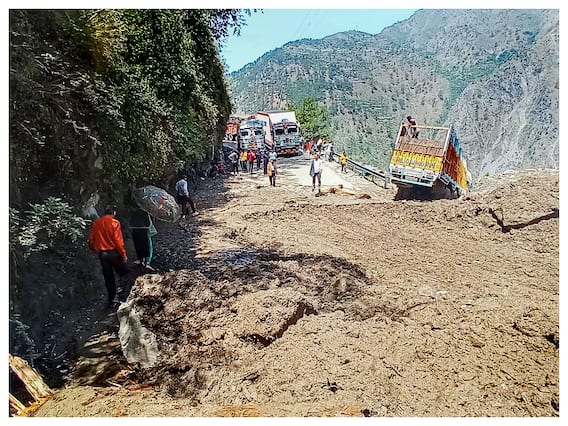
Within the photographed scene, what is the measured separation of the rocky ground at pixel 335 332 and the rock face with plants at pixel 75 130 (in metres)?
0.51

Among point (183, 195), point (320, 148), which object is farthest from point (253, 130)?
point (183, 195)

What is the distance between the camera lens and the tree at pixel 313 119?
1341cm

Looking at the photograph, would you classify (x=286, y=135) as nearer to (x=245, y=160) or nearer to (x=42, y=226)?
(x=245, y=160)

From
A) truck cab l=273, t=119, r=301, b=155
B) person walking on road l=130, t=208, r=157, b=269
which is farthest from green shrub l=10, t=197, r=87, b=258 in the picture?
truck cab l=273, t=119, r=301, b=155

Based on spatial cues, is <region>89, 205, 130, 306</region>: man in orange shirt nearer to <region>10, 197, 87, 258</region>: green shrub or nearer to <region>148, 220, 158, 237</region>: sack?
<region>10, 197, 87, 258</region>: green shrub

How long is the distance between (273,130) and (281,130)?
0.29m

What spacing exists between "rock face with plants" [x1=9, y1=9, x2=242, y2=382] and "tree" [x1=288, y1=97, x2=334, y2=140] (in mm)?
8392

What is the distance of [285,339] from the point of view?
10.2ft

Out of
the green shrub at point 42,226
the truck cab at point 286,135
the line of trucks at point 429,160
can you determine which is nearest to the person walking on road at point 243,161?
the line of trucks at point 429,160

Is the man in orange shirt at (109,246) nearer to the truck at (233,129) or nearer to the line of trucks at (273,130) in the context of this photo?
the truck at (233,129)

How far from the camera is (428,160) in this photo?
821 cm

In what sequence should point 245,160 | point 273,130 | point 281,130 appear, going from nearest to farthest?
1. point 245,160
2. point 281,130
3. point 273,130
